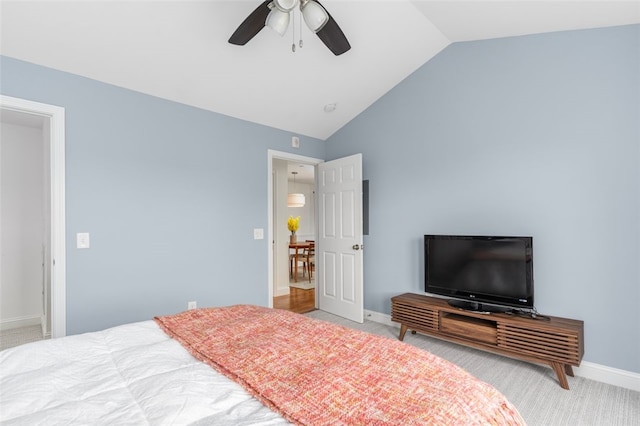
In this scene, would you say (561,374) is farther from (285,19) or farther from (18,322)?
(18,322)

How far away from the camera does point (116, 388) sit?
1095 mm

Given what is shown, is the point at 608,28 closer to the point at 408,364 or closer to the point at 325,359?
the point at 408,364

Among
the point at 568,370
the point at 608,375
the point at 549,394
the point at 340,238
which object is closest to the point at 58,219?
the point at 340,238

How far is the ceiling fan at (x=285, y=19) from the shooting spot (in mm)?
1800

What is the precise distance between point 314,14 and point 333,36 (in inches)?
9.5

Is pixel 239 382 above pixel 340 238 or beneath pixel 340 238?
beneath

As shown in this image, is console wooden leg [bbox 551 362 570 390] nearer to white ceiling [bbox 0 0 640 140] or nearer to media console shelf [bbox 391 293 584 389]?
media console shelf [bbox 391 293 584 389]

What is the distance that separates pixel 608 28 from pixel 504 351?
106 inches

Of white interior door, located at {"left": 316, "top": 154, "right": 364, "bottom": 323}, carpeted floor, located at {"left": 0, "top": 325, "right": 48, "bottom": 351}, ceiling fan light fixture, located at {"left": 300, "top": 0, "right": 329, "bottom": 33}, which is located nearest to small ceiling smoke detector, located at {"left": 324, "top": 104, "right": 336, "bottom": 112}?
white interior door, located at {"left": 316, "top": 154, "right": 364, "bottom": 323}

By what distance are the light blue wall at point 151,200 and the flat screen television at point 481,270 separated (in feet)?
6.50

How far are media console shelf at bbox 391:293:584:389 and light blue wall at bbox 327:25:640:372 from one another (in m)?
0.35

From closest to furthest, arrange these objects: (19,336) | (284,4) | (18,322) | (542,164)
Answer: (284,4) → (542,164) → (19,336) → (18,322)

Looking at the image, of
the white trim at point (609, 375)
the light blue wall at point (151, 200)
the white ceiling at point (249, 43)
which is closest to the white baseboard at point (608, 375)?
the white trim at point (609, 375)

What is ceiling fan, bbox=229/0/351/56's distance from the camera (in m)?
1.80
